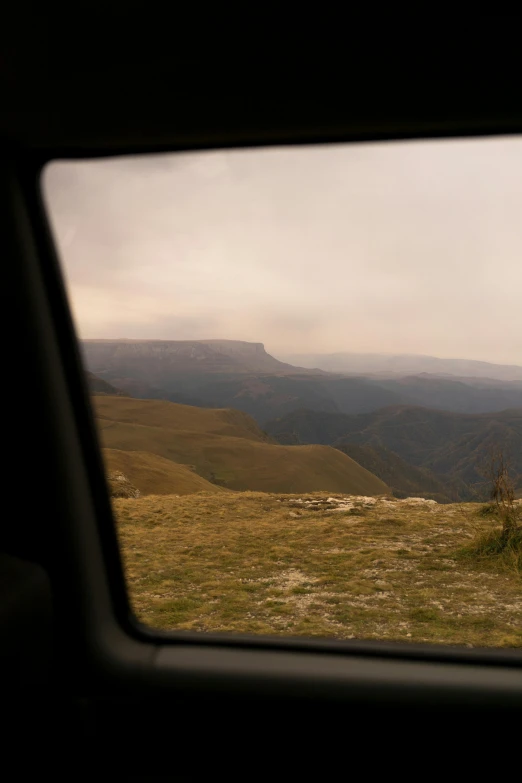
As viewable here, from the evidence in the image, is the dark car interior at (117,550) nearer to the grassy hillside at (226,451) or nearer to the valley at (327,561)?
the valley at (327,561)

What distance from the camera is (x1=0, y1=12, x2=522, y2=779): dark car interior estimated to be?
48.8 inches

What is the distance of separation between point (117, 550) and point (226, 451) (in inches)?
1567

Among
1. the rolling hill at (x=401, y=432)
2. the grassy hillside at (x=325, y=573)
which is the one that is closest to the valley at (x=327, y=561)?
the grassy hillside at (x=325, y=573)

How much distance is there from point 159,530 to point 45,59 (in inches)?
207

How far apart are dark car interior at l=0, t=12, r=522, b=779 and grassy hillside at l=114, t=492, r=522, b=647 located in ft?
0.71

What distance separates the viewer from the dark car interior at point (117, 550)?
124cm

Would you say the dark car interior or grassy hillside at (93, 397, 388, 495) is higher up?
the dark car interior

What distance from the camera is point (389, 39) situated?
107 cm

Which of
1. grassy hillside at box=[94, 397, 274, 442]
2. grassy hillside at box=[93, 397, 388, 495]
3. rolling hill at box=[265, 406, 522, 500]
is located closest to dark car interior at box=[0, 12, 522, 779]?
rolling hill at box=[265, 406, 522, 500]

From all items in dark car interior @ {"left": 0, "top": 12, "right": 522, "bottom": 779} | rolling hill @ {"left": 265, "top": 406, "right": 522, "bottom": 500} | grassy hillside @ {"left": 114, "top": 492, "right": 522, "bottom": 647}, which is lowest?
rolling hill @ {"left": 265, "top": 406, "right": 522, "bottom": 500}

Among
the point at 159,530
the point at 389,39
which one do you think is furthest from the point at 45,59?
the point at 159,530

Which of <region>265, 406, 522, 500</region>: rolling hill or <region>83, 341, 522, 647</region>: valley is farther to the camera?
<region>265, 406, 522, 500</region>: rolling hill

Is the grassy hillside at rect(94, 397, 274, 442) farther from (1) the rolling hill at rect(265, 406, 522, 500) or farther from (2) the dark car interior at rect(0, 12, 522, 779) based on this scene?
(2) the dark car interior at rect(0, 12, 522, 779)

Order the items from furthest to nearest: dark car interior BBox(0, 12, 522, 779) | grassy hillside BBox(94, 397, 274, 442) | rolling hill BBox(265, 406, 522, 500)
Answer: grassy hillside BBox(94, 397, 274, 442), rolling hill BBox(265, 406, 522, 500), dark car interior BBox(0, 12, 522, 779)
